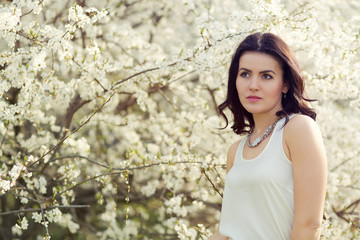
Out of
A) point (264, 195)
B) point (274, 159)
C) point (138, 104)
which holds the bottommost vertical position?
point (264, 195)

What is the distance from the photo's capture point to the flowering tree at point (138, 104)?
3123 mm

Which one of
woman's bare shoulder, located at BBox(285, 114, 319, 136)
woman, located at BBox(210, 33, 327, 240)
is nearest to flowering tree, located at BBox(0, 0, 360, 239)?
woman, located at BBox(210, 33, 327, 240)

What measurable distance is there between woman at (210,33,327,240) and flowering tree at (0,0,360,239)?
2.84ft

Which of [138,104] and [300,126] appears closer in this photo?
[300,126]

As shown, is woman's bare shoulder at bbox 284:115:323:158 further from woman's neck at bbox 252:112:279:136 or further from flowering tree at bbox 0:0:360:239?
flowering tree at bbox 0:0:360:239

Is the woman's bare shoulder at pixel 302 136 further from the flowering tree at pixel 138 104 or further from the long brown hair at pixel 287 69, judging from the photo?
Result: the flowering tree at pixel 138 104

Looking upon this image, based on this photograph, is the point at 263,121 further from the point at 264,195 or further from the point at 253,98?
the point at 264,195

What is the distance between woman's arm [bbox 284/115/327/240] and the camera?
1706 mm

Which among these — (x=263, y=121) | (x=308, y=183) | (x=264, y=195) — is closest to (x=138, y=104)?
(x=263, y=121)

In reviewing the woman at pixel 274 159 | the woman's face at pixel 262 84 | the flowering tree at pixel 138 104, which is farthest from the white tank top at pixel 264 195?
the flowering tree at pixel 138 104

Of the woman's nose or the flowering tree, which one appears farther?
the flowering tree

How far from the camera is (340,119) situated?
Answer: 16.4 ft

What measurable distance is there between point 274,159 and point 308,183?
0.18m

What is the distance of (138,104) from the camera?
4008 millimetres
